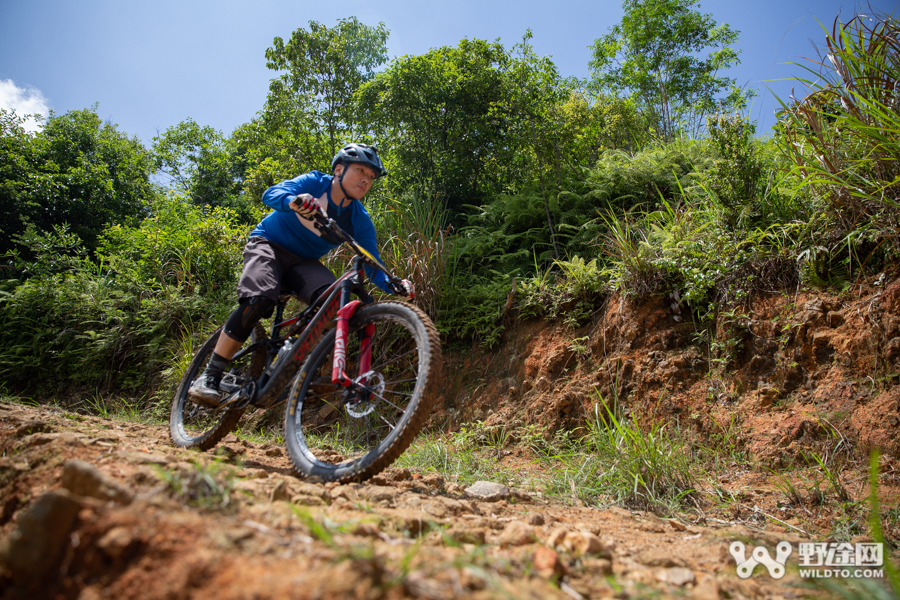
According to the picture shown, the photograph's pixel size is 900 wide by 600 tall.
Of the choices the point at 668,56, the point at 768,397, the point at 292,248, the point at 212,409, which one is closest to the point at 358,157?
the point at 292,248

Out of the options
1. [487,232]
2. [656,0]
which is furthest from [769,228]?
[656,0]

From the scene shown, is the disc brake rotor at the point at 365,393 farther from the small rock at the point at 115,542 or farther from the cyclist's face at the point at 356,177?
the small rock at the point at 115,542

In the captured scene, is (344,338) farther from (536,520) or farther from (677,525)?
(677,525)

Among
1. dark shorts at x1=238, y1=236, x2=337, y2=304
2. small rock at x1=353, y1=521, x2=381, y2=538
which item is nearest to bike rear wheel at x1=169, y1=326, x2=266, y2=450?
dark shorts at x1=238, y1=236, x2=337, y2=304

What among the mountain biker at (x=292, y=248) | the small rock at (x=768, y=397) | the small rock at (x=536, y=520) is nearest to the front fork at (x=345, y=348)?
A: the mountain biker at (x=292, y=248)

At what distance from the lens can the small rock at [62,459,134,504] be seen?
0.98m

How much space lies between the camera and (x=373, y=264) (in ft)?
9.10

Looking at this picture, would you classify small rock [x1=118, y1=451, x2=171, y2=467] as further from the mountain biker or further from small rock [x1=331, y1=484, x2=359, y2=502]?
the mountain biker

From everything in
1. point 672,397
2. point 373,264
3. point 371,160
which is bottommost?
point 672,397

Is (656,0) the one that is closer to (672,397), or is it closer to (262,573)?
(672,397)

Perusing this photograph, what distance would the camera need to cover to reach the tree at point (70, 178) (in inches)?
703

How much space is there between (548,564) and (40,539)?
103 centimetres

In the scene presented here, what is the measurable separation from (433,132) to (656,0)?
49.5ft

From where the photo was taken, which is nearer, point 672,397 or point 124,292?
point 672,397
